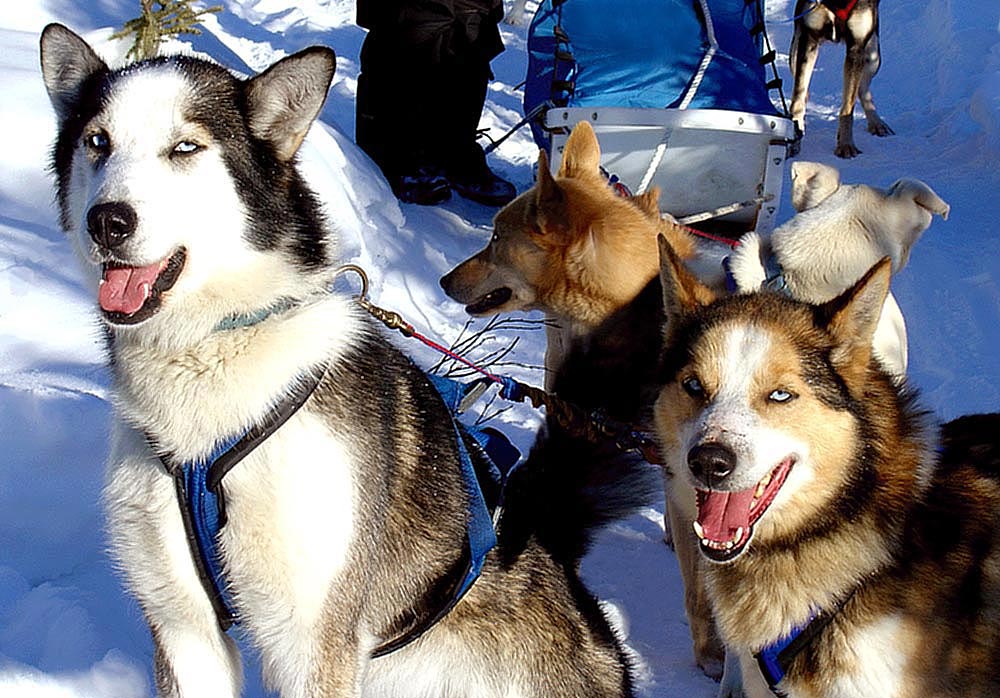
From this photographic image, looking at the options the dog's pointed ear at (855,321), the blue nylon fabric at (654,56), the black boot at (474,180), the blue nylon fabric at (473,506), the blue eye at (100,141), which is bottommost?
the black boot at (474,180)

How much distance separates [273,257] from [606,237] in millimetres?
1728

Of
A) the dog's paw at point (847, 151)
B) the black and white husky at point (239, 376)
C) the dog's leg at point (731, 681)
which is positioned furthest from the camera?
the dog's paw at point (847, 151)

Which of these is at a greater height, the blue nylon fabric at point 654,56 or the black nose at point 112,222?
the black nose at point 112,222

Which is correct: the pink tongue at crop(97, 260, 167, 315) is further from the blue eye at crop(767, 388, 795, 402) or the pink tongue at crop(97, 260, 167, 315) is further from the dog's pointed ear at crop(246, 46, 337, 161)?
the blue eye at crop(767, 388, 795, 402)

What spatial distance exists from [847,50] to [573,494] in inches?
286

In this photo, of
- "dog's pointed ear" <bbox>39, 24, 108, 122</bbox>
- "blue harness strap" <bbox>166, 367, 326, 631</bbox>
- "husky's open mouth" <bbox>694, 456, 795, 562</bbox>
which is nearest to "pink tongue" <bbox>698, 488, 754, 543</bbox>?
"husky's open mouth" <bbox>694, 456, 795, 562</bbox>

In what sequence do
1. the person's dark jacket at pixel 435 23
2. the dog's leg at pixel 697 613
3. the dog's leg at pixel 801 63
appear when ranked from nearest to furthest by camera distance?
the dog's leg at pixel 697 613
the person's dark jacket at pixel 435 23
the dog's leg at pixel 801 63

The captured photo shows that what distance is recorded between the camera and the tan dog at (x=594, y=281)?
3.08 m

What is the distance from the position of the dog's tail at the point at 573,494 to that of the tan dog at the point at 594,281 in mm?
563

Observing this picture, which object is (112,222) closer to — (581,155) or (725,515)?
(725,515)

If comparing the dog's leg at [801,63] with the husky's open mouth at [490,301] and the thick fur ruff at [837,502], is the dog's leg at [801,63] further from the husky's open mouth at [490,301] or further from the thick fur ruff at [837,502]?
the thick fur ruff at [837,502]

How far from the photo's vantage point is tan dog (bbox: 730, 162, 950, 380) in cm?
342

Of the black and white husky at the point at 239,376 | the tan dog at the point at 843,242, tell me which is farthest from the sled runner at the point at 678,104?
the black and white husky at the point at 239,376

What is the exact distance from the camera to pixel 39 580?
274 cm
